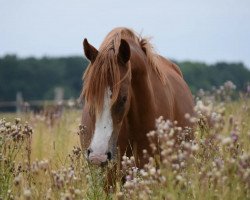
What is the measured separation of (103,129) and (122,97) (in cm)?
42

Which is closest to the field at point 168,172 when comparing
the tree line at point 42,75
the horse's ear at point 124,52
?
the horse's ear at point 124,52

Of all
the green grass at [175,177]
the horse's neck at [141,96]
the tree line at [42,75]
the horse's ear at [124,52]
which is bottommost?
the tree line at [42,75]

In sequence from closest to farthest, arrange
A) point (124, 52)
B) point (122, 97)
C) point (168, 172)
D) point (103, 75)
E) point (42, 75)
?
point (168, 172), point (103, 75), point (122, 97), point (124, 52), point (42, 75)

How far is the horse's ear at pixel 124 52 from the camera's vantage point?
5.09m

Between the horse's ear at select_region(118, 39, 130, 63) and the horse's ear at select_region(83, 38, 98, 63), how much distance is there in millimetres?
213

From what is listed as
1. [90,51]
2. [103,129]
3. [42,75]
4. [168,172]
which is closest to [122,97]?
[103,129]

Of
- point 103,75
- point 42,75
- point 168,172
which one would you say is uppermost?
point 103,75

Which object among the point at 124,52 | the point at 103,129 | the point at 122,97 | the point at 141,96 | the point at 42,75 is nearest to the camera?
the point at 103,129

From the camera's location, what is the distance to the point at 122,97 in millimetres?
4887

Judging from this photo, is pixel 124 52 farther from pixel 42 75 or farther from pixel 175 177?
pixel 42 75

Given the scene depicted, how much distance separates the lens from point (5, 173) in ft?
14.2

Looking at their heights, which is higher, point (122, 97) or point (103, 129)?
point (122, 97)

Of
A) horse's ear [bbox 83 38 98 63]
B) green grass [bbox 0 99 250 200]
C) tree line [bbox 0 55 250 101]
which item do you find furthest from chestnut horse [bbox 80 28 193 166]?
tree line [bbox 0 55 250 101]

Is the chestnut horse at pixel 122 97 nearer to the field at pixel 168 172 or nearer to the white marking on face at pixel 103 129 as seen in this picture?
the white marking on face at pixel 103 129
